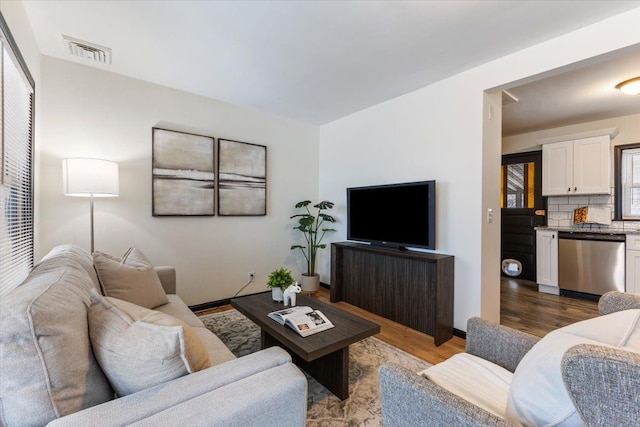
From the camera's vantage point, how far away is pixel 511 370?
4.04 feet

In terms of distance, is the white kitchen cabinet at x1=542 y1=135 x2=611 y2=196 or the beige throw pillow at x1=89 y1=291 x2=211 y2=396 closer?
the beige throw pillow at x1=89 y1=291 x2=211 y2=396

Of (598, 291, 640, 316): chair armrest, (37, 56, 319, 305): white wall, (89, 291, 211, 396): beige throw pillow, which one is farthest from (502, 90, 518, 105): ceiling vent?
(89, 291, 211, 396): beige throw pillow

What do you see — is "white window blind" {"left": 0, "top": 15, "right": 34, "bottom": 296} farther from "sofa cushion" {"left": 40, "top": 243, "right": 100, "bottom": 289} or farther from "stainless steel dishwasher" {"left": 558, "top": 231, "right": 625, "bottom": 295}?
"stainless steel dishwasher" {"left": 558, "top": 231, "right": 625, "bottom": 295}

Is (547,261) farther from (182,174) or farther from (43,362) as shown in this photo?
(43,362)

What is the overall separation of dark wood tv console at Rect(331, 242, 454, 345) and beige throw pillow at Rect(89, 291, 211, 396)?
2.13 metres

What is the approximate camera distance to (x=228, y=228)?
3.42 metres

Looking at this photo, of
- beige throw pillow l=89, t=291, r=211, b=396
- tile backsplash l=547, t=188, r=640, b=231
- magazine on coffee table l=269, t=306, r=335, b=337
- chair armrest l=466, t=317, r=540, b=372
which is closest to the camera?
beige throw pillow l=89, t=291, r=211, b=396

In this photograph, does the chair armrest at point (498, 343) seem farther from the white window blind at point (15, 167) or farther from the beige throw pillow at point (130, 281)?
the white window blind at point (15, 167)

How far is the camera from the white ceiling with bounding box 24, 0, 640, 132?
5.94 ft

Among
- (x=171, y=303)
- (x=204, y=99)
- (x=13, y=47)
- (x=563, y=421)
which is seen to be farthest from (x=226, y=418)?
(x=204, y=99)

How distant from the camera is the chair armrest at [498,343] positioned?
47.9 inches

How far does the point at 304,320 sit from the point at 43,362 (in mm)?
1244

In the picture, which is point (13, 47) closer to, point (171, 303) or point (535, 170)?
point (171, 303)

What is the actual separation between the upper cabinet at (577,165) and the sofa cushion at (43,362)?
534 cm
